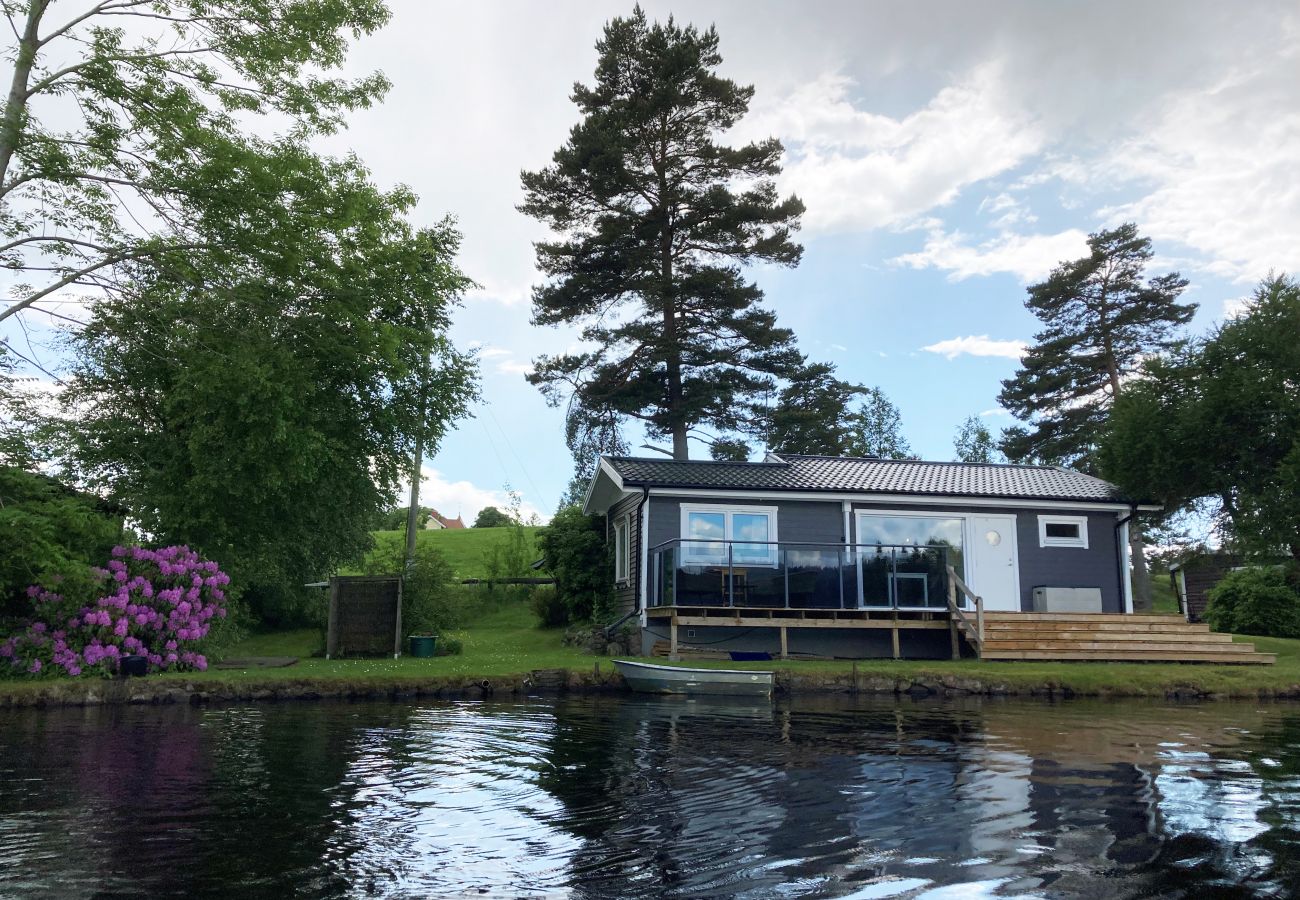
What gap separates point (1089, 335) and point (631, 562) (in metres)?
26.0

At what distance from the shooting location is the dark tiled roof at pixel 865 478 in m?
20.0

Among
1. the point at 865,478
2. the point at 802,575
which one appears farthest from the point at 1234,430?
the point at 802,575

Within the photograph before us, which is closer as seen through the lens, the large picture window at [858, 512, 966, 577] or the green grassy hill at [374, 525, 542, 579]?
the large picture window at [858, 512, 966, 577]

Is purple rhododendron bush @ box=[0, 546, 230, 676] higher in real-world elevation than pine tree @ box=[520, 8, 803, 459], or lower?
lower

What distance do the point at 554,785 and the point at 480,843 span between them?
1.87 m

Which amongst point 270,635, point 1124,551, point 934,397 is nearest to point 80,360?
point 270,635

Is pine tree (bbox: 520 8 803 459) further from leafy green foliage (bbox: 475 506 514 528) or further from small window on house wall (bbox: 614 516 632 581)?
leafy green foliage (bbox: 475 506 514 528)

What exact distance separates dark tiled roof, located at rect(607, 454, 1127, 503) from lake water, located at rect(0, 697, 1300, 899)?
358 inches

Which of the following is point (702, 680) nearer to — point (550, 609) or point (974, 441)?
point (550, 609)

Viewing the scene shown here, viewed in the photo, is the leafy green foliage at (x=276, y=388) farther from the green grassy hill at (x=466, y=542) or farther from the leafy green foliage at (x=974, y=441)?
the leafy green foliage at (x=974, y=441)

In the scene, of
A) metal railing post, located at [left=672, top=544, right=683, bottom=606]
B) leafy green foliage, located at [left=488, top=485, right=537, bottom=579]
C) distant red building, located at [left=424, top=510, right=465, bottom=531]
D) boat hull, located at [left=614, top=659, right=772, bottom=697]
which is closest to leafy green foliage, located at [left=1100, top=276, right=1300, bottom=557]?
metal railing post, located at [left=672, top=544, right=683, bottom=606]

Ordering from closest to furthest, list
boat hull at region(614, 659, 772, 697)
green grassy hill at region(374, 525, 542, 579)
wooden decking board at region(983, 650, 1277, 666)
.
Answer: boat hull at region(614, 659, 772, 697), wooden decking board at region(983, 650, 1277, 666), green grassy hill at region(374, 525, 542, 579)

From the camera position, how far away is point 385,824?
589cm

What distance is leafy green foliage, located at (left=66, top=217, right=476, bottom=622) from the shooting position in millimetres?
15836
